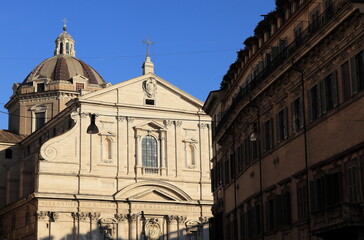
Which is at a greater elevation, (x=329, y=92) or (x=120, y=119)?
(x=120, y=119)

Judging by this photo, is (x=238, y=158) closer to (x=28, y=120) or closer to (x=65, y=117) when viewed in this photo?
(x=65, y=117)

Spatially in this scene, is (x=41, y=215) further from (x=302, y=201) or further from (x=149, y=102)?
(x=302, y=201)

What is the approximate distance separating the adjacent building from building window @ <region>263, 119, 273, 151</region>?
40 millimetres

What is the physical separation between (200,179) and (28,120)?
878 inches

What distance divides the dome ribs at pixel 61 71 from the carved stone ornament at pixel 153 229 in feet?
75.2

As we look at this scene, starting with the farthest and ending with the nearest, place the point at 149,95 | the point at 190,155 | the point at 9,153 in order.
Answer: the point at 9,153
the point at 190,155
the point at 149,95

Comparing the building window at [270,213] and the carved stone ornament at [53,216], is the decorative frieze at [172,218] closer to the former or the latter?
the carved stone ornament at [53,216]

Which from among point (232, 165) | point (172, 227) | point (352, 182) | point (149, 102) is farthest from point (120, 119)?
point (352, 182)

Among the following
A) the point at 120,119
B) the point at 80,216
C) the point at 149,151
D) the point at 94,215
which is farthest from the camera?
the point at 149,151

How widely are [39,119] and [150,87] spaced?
1644 centimetres

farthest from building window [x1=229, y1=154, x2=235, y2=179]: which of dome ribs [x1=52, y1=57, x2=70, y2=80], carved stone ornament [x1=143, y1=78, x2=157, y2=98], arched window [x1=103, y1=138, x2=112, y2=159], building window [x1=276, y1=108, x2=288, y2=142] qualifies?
dome ribs [x1=52, y1=57, x2=70, y2=80]

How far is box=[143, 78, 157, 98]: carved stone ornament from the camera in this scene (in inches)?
2613

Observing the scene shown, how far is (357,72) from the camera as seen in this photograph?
22.1 meters

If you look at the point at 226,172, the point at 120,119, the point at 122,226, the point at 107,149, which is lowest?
the point at 122,226
